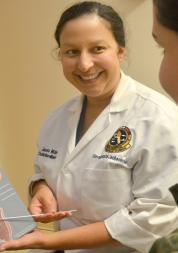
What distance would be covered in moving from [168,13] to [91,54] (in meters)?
0.57

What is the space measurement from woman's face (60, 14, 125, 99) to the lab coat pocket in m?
0.25

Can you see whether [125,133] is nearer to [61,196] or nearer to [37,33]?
[61,196]

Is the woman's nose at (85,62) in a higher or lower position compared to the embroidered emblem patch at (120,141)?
higher

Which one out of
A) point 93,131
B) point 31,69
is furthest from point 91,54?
point 31,69

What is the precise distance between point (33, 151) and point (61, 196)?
78cm

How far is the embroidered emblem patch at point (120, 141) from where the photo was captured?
114 centimetres

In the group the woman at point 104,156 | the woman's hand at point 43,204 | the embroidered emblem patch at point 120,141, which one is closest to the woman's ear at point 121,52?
the woman at point 104,156

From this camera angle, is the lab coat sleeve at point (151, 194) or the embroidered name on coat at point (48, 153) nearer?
the lab coat sleeve at point (151, 194)

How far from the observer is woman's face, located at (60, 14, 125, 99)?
1.20m

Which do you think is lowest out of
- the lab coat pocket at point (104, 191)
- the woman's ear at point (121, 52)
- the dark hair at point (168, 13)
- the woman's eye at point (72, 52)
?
the lab coat pocket at point (104, 191)

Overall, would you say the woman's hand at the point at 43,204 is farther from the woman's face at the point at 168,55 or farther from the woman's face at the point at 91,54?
the woman's face at the point at 168,55

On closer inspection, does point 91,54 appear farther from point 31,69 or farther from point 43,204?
point 31,69

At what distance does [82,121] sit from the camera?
1.33 metres

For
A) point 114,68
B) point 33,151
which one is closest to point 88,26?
point 114,68
